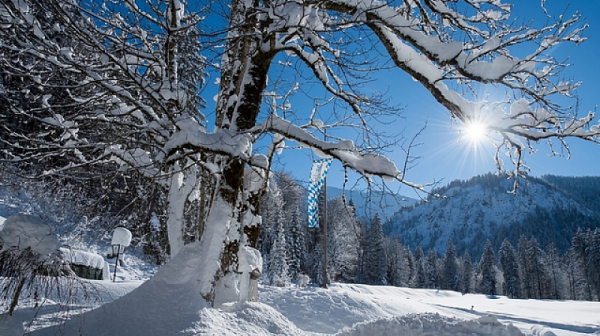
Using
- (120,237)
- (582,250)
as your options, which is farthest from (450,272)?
(120,237)

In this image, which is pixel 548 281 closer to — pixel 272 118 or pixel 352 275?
pixel 352 275

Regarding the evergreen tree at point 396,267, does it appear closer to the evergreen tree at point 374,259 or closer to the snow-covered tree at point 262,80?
the evergreen tree at point 374,259

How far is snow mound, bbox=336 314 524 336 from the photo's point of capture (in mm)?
3623

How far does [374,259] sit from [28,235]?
4892cm

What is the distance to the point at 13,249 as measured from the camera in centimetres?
273

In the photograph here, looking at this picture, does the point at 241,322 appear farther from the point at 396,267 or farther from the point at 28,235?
the point at 396,267

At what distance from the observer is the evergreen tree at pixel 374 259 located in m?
47.6

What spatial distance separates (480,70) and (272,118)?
252 centimetres

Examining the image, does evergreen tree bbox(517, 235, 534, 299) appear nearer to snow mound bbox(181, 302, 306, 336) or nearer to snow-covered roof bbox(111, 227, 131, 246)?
snow-covered roof bbox(111, 227, 131, 246)

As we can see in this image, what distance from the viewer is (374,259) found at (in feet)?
158

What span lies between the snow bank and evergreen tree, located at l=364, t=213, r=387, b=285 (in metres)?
47.0

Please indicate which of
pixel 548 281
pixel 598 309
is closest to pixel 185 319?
pixel 598 309

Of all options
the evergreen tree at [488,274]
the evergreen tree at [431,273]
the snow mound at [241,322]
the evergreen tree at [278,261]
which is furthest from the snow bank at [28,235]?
the evergreen tree at [431,273]

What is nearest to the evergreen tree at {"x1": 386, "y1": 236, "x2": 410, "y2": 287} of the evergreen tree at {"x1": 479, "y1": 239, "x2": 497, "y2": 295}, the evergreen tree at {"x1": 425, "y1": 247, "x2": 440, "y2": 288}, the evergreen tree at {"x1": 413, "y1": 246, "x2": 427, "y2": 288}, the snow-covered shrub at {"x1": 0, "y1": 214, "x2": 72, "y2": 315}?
the evergreen tree at {"x1": 413, "y1": 246, "x2": 427, "y2": 288}
